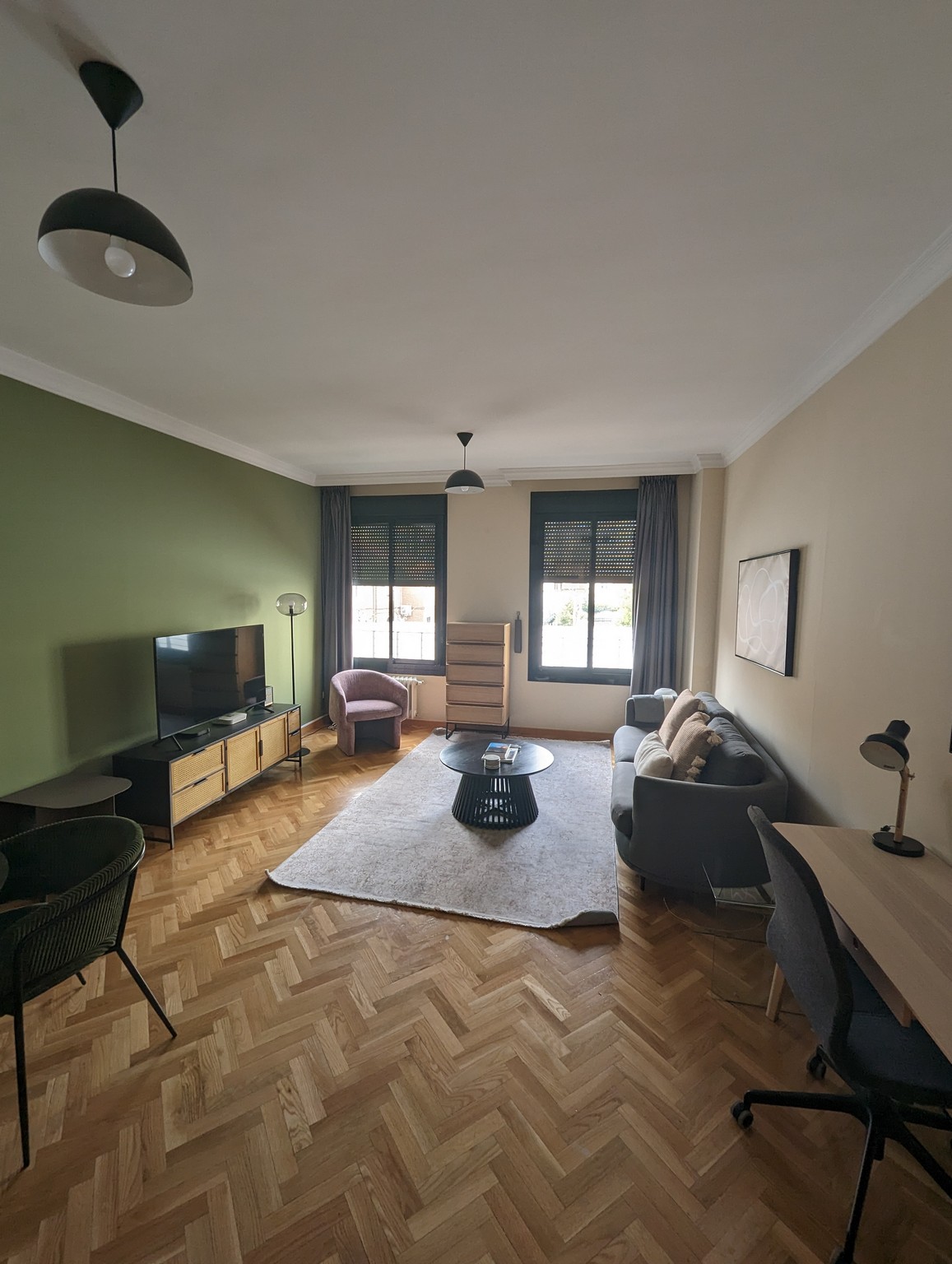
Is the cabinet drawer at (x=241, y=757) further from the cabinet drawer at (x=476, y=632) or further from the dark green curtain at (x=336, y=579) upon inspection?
the cabinet drawer at (x=476, y=632)

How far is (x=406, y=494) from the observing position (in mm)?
5816

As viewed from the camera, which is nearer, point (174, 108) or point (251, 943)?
point (174, 108)

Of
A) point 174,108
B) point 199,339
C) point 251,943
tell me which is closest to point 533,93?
point 174,108

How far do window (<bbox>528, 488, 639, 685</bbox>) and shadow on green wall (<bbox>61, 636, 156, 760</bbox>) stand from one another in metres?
3.53

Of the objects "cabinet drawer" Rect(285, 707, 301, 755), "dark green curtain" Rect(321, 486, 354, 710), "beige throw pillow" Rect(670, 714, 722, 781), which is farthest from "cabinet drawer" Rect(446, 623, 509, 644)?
"beige throw pillow" Rect(670, 714, 722, 781)

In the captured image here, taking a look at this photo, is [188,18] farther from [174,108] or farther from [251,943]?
[251,943]

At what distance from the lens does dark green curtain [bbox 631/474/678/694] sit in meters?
5.07

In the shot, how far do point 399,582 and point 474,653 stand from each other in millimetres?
1299

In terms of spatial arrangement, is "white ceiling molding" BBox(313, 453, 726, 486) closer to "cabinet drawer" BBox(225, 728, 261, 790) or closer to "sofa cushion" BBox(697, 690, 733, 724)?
"sofa cushion" BBox(697, 690, 733, 724)

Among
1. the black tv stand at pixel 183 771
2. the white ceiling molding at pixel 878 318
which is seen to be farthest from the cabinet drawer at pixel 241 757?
the white ceiling molding at pixel 878 318

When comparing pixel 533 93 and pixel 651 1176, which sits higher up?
pixel 533 93

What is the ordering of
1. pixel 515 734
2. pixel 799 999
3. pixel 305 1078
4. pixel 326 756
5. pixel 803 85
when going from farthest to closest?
pixel 515 734 → pixel 326 756 → pixel 305 1078 → pixel 799 999 → pixel 803 85

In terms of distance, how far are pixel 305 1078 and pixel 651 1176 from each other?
3.58 ft

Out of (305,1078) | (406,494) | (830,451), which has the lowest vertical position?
(305,1078)
